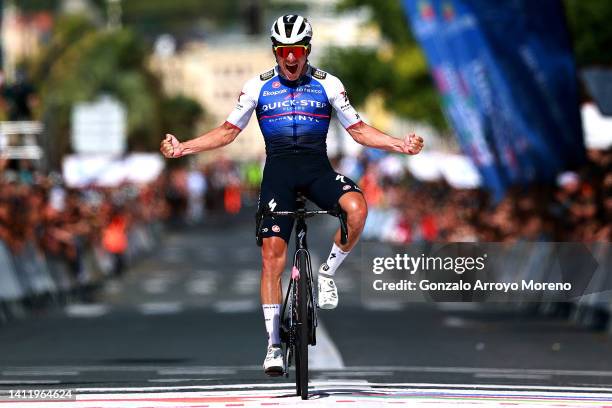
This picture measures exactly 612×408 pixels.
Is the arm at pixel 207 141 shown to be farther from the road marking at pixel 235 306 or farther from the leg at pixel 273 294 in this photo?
the road marking at pixel 235 306

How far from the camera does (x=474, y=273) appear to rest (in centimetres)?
1455

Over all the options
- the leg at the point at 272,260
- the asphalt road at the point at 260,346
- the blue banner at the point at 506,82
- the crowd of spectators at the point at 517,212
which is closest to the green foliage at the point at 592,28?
the crowd of spectators at the point at 517,212

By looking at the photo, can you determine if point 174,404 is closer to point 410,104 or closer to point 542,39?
point 542,39

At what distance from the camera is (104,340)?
20516mm

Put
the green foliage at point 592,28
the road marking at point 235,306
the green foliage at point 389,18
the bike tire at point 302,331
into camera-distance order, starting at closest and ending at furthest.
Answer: the bike tire at point 302,331
the road marking at point 235,306
the green foliage at point 592,28
the green foliage at point 389,18

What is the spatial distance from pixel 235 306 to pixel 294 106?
51.8ft

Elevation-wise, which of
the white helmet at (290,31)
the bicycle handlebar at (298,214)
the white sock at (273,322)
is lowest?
the white sock at (273,322)

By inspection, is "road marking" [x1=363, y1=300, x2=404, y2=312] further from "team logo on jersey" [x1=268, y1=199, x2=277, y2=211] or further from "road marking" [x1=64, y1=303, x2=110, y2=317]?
"team logo on jersey" [x1=268, y1=199, x2=277, y2=211]

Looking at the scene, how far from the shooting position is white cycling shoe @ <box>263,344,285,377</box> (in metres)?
12.3

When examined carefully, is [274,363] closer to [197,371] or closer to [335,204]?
[335,204]

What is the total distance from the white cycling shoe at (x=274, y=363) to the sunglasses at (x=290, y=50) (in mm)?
1845

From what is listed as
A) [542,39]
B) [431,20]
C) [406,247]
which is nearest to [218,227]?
[431,20]

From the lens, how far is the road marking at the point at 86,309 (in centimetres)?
2647

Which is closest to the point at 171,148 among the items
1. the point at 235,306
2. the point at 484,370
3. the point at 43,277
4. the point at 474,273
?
the point at 474,273
